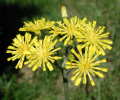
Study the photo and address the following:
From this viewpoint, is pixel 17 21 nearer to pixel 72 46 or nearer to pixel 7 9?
pixel 7 9

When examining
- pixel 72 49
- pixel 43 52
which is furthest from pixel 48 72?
pixel 72 49

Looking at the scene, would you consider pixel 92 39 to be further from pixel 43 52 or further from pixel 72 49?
pixel 43 52

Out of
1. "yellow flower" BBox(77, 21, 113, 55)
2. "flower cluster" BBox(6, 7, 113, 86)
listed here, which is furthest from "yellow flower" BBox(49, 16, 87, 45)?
"yellow flower" BBox(77, 21, 113, 55)

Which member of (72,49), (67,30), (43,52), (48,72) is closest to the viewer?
(72,49)

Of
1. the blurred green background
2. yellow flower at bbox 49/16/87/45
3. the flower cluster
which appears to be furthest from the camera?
the blurred green background

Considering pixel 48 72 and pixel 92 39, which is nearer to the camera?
pixel 92 39

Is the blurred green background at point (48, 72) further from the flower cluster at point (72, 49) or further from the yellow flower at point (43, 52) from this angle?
the yellow flower at point (43, 52)

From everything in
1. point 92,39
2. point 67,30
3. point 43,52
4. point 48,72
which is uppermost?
point 67,30

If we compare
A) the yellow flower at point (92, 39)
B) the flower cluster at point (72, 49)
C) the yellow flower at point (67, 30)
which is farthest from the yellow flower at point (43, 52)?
the yellow flower at point (92, 39)

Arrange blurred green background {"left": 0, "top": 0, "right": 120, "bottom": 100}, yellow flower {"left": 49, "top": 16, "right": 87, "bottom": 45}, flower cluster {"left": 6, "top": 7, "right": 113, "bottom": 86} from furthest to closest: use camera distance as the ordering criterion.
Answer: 1. blurred green background {"left": 0, "top": 0, "right": 120, "bottom": 100}
2. yellow flower {"left": 49, "top": 16, "right": 87, "bottom": 45}
3. flower cluster {"left": 6, "top": 7, "right": 113, "bottom": 86}

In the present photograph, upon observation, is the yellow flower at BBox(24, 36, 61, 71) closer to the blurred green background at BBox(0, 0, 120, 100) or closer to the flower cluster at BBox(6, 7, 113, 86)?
the flower cluster at BBox(6, 7, 113, 86)
